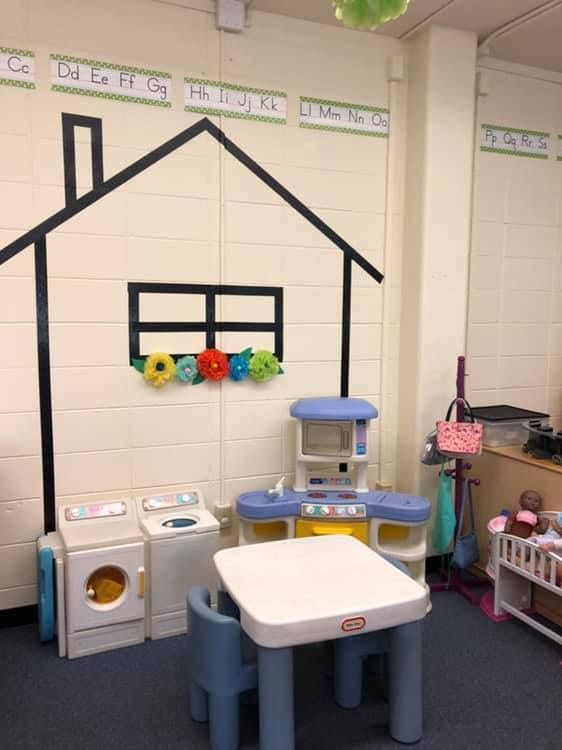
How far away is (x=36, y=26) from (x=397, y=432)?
2.49 meters

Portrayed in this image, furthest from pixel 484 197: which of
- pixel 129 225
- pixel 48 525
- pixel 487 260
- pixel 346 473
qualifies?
pixel 48 525

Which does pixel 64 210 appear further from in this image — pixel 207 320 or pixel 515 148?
pixel 515 148

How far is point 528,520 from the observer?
8.39 feet

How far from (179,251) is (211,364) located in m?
0.54

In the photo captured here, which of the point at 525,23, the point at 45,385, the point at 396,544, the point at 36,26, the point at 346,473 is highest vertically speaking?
the point at 525,23

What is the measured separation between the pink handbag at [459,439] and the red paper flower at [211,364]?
1074 mm

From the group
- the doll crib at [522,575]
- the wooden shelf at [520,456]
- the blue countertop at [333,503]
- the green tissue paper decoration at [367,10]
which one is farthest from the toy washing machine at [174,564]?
the green tissue paper decoration at [367,10]

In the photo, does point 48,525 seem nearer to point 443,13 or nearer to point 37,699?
point 37,699

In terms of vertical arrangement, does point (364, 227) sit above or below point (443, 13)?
below

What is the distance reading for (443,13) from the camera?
2.69 m

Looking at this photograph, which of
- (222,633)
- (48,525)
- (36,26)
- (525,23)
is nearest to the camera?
(222,633)

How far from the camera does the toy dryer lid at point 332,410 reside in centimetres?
263

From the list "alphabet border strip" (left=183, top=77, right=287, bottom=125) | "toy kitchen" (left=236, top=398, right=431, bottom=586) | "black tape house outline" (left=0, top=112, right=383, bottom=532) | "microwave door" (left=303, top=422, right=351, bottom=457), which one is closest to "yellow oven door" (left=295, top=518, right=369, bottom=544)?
"toy kitchen" (left=236, top=398, right=431, bottom=586)

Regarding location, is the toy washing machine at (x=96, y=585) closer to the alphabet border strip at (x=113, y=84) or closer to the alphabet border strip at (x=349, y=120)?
the alphabet border strip at (x=113, y=84)
